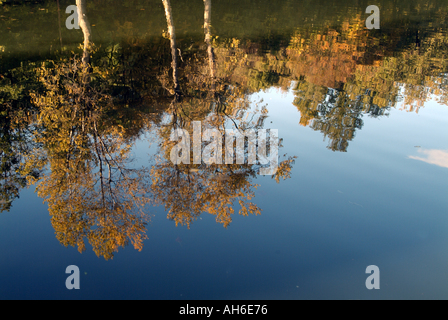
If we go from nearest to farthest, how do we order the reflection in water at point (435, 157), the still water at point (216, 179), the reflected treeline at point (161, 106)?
the still water at point (216, 179), the reflected treeline at point (161, 106), the reflection in water at point (435, 157)

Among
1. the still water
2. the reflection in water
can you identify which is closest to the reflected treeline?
the still water

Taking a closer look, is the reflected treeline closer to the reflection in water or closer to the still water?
the still water

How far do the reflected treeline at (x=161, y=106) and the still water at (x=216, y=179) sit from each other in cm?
5

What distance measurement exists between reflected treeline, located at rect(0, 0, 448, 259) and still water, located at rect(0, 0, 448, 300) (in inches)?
2.0

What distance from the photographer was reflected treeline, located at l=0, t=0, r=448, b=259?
6.82 metres

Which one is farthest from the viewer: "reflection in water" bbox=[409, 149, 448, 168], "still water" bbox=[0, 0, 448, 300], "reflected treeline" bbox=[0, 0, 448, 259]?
"reflection in water" bbox=[409, 149, 448, 168]

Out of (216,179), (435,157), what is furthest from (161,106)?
(435,157)

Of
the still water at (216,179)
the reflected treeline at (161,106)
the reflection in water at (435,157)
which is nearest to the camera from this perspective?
the still water at (216,179)

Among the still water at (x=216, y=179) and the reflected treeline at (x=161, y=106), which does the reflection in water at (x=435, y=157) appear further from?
the reflected treeline at (x=161, y=106)

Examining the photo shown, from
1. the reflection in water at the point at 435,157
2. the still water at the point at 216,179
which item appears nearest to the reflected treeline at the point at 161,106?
the still water at the point at 216,179

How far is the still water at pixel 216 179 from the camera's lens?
17.5ft

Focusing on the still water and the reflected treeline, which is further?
the reflected treeline

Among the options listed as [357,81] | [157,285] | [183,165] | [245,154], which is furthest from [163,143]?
[357,81]

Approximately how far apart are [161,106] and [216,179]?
181 inches
